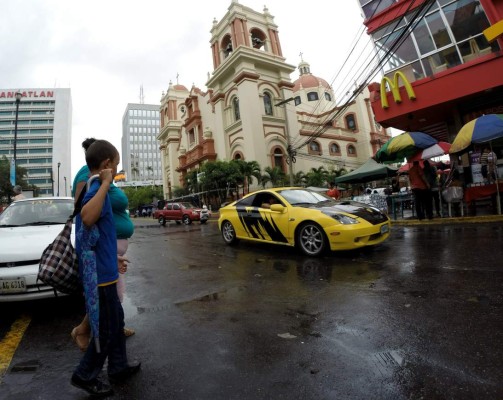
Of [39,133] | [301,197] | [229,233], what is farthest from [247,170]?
[39,133]

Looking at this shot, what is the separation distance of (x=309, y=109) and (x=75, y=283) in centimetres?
4714

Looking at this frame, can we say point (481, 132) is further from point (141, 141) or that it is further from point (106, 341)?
point (141, 141)

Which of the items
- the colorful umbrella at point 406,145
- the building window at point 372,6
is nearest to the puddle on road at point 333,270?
the colorful umbrella at point 406,145

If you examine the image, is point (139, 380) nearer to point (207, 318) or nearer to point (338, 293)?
point (207, 318)

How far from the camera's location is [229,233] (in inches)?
324

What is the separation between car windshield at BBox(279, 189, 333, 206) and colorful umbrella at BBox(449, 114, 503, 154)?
466cm

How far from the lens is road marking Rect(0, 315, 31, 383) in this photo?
2535 millimetres

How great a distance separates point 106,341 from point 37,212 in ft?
13.5

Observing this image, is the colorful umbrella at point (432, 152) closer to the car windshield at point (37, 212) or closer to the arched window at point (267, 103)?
the car windshield at point (37, 212)

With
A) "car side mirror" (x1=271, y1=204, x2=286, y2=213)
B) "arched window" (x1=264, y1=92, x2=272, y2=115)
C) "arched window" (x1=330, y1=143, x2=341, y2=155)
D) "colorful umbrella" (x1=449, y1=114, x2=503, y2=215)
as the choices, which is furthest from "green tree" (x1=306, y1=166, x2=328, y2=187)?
"car side mirror" (x1=271, y1=204, x2=286, y2=213)

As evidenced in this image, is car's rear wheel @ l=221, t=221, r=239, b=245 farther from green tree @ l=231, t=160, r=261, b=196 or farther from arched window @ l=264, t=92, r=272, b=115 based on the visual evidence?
arched window @ l=264, t=92, r=272, b=115

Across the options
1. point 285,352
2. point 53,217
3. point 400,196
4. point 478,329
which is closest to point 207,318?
point 285,352

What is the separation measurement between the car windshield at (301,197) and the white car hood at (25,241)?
433cm

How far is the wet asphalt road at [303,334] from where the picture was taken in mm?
1985
